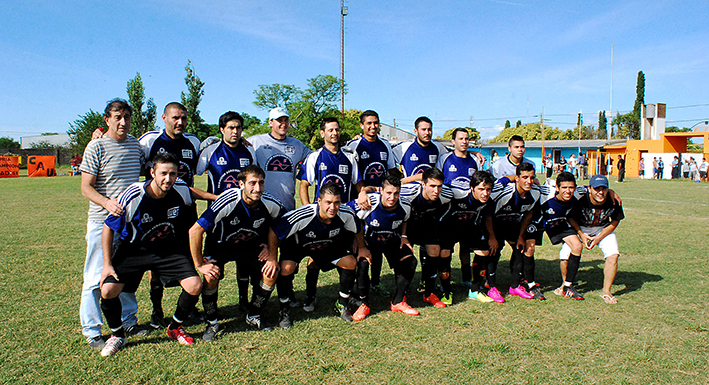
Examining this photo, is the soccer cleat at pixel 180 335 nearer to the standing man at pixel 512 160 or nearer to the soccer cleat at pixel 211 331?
the soccer cleat at pixel 211 331

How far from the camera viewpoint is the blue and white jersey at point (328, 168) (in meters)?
5.21

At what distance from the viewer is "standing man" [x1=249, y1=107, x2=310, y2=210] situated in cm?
516

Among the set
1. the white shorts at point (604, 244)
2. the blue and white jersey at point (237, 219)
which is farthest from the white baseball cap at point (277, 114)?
the white shorts at point (604, 244)

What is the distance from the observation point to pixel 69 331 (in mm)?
4219

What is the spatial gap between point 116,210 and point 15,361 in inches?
57.1

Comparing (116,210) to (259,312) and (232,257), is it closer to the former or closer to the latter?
(232,257)

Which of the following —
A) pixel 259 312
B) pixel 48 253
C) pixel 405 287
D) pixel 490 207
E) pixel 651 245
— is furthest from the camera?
pixel 651 245

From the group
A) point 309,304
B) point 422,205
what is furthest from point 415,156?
point 309,304

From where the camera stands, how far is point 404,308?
4906 millimetres

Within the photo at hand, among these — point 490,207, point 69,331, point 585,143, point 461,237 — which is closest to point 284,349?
point 69,331

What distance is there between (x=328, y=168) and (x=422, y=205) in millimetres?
1173

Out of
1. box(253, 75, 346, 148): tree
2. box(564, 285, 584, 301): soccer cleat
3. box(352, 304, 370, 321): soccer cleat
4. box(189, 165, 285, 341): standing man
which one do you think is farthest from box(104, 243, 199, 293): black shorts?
box(253, 75, 346, 148): tree

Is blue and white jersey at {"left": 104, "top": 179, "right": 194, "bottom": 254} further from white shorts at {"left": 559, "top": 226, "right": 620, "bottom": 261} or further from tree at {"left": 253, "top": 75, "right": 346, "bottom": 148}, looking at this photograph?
tree at {"left": 253, "top": 75, "right": 346, "bottom": 148}

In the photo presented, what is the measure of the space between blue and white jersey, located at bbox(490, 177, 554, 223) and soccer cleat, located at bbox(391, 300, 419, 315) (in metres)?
1.63
